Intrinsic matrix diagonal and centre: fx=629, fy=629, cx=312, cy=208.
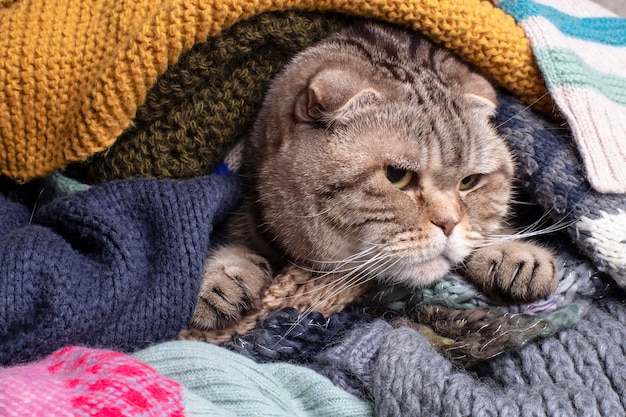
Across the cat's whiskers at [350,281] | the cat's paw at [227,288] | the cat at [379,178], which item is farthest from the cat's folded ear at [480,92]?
the cat's paw at [227,288]

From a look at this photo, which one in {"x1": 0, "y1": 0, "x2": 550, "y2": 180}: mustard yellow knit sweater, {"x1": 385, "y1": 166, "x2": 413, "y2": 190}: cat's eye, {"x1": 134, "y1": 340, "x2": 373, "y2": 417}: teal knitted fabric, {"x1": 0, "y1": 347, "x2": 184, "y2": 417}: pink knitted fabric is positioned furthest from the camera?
{"x1": 385, "y1": 166, "x2": 413, "y2": 190}: cat's eye

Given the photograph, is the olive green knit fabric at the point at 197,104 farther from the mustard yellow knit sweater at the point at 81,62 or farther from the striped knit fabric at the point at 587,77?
the striped knit fabric at the point at 587,77

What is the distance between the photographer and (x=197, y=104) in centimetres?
104

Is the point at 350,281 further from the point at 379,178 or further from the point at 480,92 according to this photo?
the point at 480,92

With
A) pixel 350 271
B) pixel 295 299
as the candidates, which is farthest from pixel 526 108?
pixel 295 299

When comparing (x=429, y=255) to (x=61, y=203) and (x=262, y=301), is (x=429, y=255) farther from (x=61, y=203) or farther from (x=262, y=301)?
(x=61, y=203)

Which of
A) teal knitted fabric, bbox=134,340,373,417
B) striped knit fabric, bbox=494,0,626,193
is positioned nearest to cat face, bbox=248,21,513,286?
striped knit fabric, bbox=494,0,626,193

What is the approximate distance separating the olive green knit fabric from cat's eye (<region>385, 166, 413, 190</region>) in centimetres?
28

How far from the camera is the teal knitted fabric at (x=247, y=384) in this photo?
0.74m

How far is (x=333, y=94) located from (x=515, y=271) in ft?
1.31

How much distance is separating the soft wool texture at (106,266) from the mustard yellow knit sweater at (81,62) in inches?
4.0

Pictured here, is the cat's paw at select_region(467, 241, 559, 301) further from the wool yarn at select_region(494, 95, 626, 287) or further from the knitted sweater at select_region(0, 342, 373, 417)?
the knitted sweater at select_region(0, 342, 373, 417)

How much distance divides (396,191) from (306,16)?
0.35 metres

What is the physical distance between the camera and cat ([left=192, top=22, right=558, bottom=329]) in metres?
1.01
